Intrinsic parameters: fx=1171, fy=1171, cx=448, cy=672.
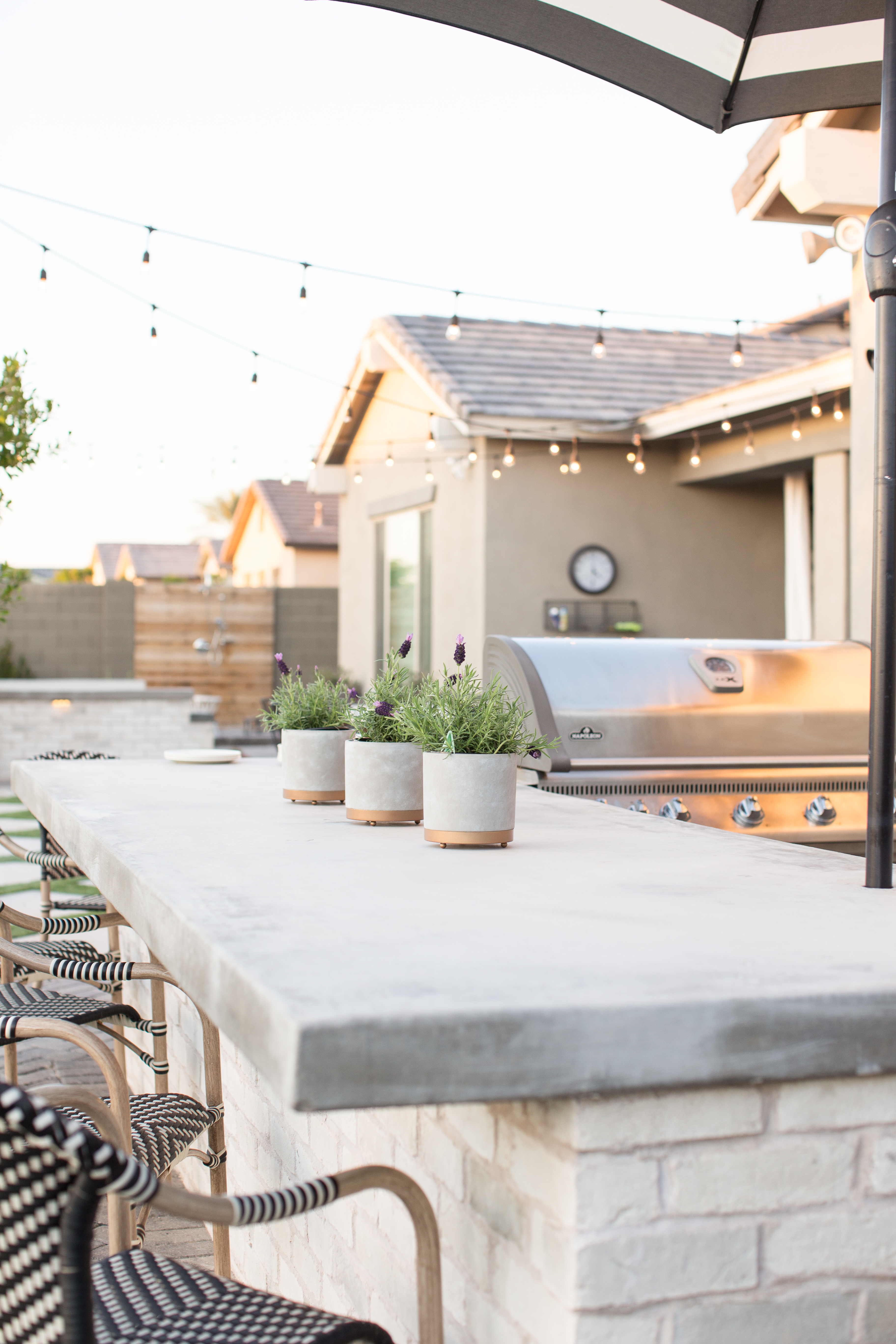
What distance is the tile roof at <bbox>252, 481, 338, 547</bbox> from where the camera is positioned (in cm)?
2047

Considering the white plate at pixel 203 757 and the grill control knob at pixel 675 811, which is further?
the white plate at pixel 203 757

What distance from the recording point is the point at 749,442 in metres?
8.60

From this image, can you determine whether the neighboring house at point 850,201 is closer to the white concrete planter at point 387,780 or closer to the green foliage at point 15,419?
the white concrete planter at point 387,780

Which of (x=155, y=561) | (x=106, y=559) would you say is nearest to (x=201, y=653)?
(x=155, y=561)

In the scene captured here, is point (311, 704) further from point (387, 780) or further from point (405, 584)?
point (405, 584)

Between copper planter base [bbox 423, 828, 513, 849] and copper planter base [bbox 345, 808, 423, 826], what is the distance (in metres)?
0.27

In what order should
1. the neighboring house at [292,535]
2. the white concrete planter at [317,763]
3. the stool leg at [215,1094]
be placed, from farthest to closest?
the neighboring house at [292,535], the white concrete planter at [317,763], the stool leg at [215,1094]

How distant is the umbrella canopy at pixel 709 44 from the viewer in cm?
194

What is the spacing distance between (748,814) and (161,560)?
32.2m

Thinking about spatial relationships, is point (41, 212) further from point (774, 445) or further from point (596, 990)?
point (596, 990)

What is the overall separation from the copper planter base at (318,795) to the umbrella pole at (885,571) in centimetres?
121

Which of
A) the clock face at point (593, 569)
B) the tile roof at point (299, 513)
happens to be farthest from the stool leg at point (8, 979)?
the tile roof at point (299, 513)

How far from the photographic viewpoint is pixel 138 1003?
360 cm

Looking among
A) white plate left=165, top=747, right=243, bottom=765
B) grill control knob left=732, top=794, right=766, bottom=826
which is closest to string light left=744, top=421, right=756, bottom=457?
grill control knob left=732, top=794, right=766, bottom=826
